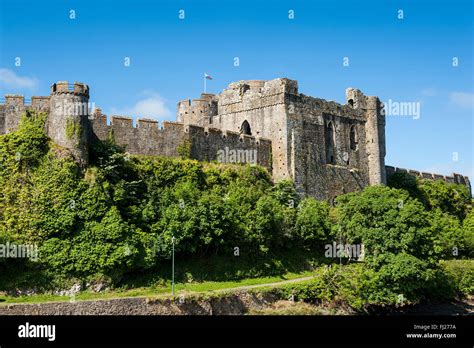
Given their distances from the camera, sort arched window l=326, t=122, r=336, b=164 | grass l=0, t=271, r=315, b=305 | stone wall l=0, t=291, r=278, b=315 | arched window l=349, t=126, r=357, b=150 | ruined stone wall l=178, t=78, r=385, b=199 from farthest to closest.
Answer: arched window l=349, t=126, r=357, b=150 < arched window l=326, t=122, r=336, b=164 < ruined stone wall l=178, t=78, r=385, b=199 < grass l=0, t=271, r=315, b=305 < stone wall l=0, t=291, r=278, b=315

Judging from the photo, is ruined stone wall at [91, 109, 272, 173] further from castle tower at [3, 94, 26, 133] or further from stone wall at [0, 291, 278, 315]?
stone wall at [0, 291, 278, 315]

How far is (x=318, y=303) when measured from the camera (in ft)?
125

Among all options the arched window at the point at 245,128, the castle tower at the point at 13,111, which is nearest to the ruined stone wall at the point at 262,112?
the arched window at the point at 245,128

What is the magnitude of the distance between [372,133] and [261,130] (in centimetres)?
1109

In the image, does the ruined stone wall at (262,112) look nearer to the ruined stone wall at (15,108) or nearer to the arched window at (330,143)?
the arched window at (330,143)

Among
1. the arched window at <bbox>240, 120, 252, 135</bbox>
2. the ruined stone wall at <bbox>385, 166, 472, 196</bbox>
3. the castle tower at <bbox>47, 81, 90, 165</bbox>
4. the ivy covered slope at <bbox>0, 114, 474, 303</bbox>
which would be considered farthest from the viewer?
the ruined stone wall at <bbox>385, 166, 472, 196</bbox>

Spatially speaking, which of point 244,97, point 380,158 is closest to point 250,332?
point 244,97

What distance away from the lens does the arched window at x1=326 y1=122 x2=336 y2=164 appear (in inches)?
2077

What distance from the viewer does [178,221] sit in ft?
122

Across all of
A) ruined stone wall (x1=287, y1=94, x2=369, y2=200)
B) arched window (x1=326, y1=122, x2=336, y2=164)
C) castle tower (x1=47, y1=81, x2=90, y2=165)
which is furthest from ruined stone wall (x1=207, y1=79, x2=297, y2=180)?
castle tower (x1=47, y1=81, x2=90, y2=165)

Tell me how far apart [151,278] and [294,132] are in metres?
17.9

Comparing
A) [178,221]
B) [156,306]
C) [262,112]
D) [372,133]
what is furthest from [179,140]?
[372,133]

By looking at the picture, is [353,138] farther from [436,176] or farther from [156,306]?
[156,306]

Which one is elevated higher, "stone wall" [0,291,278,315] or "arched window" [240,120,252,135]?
"arched window" [240,120,252,135]
